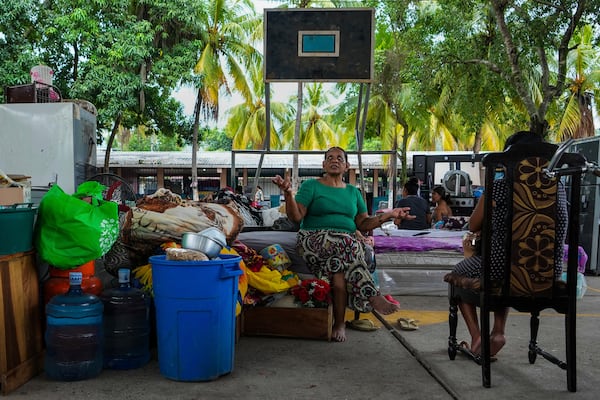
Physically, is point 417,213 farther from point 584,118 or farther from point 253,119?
point 253,119

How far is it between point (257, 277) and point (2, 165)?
20.9 feet

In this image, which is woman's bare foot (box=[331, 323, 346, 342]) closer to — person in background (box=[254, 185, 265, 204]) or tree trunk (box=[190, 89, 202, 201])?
person in background (box=[254, 185, 265, 204])

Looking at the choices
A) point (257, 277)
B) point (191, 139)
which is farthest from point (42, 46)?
point (257, 277)

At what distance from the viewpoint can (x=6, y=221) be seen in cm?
317

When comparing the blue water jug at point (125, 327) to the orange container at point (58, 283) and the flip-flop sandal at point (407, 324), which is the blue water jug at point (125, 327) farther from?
the flip-flop sandal at point (407, 324)

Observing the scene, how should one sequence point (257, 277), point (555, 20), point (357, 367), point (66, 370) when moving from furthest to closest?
point (555, 20)
point (257, 277)
point (357, 367)
point (66, 370)

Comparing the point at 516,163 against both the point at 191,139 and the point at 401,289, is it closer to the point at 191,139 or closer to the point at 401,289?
the point at 401,289

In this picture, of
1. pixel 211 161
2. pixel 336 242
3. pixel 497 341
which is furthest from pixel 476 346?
pixel 211 161

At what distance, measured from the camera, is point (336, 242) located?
4.60 meters

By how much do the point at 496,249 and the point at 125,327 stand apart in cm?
237

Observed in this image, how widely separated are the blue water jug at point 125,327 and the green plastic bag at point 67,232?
318 mm

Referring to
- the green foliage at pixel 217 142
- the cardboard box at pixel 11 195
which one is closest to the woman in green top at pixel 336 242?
the cardboard box at pixel 11 195

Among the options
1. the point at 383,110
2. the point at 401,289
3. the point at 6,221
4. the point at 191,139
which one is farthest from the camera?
the point at 383,110

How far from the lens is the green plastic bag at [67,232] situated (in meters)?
3.43
